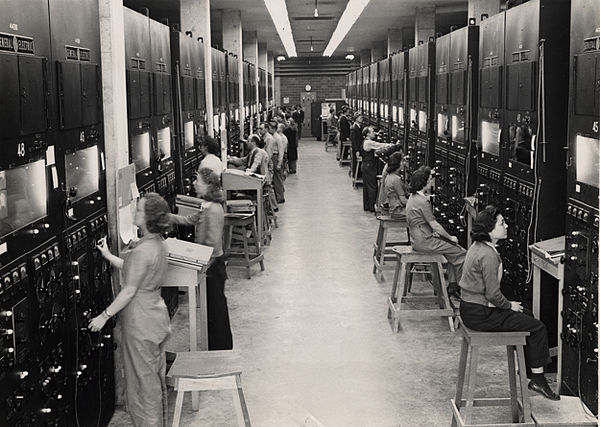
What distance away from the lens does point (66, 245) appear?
15.8 feet

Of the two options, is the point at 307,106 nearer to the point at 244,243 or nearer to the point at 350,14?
the point at 350,14

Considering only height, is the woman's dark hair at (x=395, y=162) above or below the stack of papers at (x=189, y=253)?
above

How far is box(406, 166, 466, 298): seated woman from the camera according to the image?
7934 mm

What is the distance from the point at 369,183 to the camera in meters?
14.8

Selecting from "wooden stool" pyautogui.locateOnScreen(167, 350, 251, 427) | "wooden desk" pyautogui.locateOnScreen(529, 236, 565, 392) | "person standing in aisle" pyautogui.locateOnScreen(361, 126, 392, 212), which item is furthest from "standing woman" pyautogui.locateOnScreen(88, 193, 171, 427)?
"person standing in aisle" pyautogui.locateOnScreen(361, 126, 392, 212)

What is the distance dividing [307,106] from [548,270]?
116 feet

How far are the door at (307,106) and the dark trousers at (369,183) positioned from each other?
2511 cm

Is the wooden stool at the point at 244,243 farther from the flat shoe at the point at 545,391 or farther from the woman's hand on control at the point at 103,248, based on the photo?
the flat shoe at the point at 545,391

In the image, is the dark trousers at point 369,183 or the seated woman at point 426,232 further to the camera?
the dark trousers at point 369,183

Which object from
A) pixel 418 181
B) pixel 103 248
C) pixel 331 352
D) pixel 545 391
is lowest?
pixel 331 352

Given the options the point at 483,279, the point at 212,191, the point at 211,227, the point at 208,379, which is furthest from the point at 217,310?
the point at 483,279

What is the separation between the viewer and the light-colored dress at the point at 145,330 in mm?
4934

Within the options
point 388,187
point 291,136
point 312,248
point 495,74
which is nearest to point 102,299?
point 495,74

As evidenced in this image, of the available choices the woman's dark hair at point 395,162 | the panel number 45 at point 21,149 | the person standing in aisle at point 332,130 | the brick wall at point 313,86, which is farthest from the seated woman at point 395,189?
the brick wall at point 313,86
